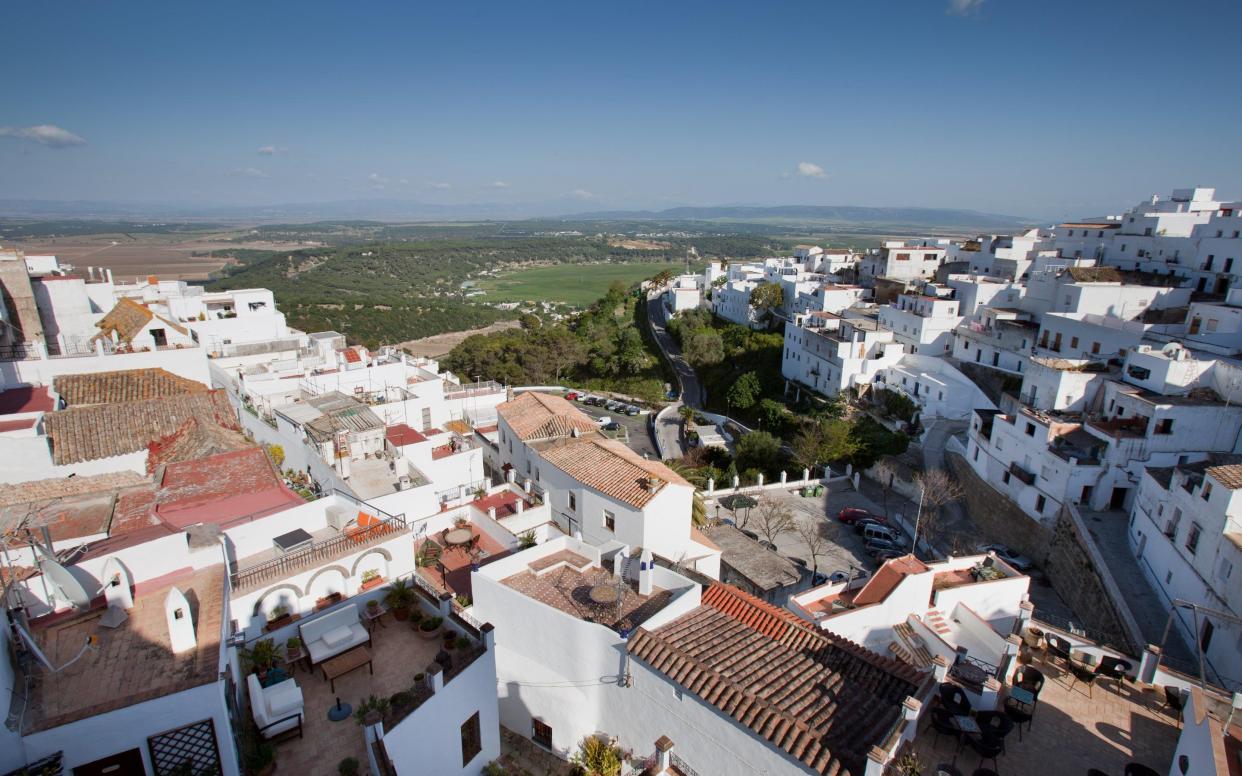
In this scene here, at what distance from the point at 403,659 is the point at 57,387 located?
52.1 feet

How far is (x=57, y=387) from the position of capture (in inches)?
731

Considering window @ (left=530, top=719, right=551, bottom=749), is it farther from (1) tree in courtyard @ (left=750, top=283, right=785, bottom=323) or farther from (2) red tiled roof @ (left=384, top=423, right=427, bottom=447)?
(1) tree in courtyard @ (left=750, top=283, right=785, bottom=323)

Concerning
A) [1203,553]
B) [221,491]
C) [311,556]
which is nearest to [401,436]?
[221,491]

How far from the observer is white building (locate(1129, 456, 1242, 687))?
16.4 metres

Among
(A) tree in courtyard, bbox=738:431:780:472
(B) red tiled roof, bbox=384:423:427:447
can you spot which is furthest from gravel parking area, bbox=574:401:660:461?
(B) red tiled roof, bbox=384:423:427:447

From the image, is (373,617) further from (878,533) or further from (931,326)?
(931,326)

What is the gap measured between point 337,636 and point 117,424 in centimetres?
1122

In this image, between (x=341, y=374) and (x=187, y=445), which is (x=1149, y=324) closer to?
(x=341, y=374)

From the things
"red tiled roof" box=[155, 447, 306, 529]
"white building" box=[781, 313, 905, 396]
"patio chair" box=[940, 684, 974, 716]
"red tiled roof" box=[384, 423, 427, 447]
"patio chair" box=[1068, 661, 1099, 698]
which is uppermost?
"red tiled roof" box=[155, 447, 306, 529]

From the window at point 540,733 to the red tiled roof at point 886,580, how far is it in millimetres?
7010

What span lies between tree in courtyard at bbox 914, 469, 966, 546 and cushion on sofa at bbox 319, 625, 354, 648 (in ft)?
78.6

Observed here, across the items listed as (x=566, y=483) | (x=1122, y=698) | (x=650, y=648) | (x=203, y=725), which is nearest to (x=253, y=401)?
(x=566, y=483)

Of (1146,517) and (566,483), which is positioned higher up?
(566,483)

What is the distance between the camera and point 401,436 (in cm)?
1934
